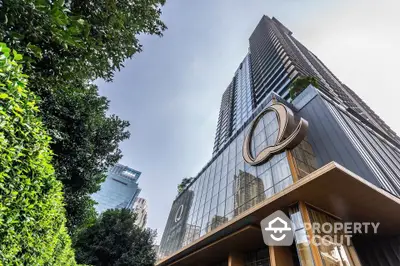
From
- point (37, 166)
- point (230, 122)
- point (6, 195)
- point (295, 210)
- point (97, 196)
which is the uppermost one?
point (97, 196)

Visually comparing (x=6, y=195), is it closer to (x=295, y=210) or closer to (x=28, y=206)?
(x=28, y=206)

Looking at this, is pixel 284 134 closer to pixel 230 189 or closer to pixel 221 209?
pixel 230 189

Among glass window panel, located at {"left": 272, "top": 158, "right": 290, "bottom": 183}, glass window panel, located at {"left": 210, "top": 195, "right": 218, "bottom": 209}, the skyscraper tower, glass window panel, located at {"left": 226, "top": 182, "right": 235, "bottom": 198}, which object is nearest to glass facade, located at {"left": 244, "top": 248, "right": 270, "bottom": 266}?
glass window panel, located at {"left": 272, "top": 158, "right": 290, "bottom": 183}

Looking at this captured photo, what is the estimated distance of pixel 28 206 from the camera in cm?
278

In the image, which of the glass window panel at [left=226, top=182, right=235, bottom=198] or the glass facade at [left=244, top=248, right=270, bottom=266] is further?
the glass window panel at [left=226, top=182, right=235, bottom=198]

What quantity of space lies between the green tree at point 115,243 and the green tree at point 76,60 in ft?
23.6

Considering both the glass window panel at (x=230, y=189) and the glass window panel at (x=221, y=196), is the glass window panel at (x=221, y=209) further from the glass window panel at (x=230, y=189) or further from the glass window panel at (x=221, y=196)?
the glass window panel at (x=230, y=189)

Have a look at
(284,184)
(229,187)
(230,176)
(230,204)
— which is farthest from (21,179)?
(230,176)

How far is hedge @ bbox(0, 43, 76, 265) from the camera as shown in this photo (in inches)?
92.9

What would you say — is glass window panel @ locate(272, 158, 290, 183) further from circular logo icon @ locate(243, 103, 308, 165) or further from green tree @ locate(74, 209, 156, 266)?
green tree @ locate(74, 209, 156, 266)

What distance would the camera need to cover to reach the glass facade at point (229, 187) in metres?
12.0

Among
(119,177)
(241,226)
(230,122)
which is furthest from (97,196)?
(241,226)

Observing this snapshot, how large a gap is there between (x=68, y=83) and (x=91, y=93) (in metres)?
3.19

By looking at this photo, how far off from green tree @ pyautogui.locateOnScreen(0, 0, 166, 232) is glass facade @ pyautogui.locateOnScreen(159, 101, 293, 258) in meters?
8.74
